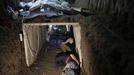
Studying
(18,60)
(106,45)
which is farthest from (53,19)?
(106,45)

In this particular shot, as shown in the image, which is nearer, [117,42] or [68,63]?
[117,42]

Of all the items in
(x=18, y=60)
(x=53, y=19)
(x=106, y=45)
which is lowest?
(x=18, y=60)

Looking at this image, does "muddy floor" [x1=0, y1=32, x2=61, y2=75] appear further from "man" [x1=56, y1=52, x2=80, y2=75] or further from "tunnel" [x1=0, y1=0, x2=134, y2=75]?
"man" [x1=56, y1=52, x2=80, y2=75]

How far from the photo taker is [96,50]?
280 cm

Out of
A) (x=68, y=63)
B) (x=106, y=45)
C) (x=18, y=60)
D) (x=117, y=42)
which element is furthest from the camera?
(x=18, y=60)

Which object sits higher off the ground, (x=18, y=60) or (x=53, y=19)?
(x=53, y=19)

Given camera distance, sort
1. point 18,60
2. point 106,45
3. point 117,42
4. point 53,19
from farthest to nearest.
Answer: point 18,60 → point 53,19 → point 106,45 → point 117,42

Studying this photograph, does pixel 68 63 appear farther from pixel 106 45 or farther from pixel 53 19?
pixel 106 45

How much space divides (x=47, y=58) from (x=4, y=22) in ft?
7.25

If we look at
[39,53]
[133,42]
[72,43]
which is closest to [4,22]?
[39,53]

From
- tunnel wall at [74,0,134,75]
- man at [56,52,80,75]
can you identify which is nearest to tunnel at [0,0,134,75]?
tunnel wall at [74,0,134,75]

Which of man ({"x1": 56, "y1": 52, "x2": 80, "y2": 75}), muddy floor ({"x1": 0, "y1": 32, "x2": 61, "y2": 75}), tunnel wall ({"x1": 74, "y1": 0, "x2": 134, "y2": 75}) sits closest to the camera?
tunnel wall ({"x1": 74, "y1": 0, "x2": 134, "y2": 75})

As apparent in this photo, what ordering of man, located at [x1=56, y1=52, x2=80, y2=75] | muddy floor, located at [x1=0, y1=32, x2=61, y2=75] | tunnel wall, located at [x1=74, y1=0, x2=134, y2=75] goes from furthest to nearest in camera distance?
muddy floor, located at [x1=0, y1=32, x2=61, y2=75], man, located at [x1=56, y1=52, x2=80, y2=75], tunnel wall, located at [x1=74, y1=0, x2=134, y2=75]

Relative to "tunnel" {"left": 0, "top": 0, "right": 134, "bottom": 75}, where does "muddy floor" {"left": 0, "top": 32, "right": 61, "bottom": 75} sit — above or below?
below
